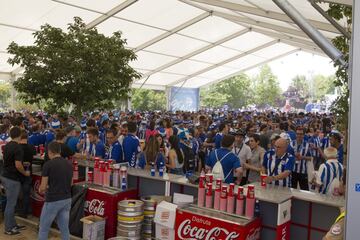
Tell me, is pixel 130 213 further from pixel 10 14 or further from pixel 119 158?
pixel 10 14

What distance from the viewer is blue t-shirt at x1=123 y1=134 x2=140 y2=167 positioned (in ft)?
22.2

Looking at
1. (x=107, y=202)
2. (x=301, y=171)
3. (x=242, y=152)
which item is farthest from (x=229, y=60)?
(x=107, y=202)

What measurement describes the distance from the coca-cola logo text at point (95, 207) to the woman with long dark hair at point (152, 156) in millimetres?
1303

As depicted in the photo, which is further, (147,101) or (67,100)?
(147,101)

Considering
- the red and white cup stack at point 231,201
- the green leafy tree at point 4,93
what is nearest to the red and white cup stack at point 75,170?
the red and white cup stack at point 231,201

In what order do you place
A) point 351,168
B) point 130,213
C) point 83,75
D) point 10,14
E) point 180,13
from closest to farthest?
point 351,168, point 130,213, point 83,75, point 10,14, point 180,13

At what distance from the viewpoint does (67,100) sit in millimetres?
8016

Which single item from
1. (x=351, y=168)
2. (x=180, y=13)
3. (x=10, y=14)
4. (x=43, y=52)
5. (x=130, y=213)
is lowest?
(x=130, y=213)

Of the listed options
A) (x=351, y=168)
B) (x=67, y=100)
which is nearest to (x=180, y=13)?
(x=67, y=100)

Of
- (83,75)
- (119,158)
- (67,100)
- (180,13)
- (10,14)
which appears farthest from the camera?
(180,13)

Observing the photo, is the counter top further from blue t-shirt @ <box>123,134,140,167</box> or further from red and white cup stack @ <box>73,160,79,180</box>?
red and white cup stack @ <box>73,160,79,180</box>

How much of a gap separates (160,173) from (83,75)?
305cm

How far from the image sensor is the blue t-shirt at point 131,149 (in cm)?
676

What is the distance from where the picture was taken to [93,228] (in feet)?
17.2
